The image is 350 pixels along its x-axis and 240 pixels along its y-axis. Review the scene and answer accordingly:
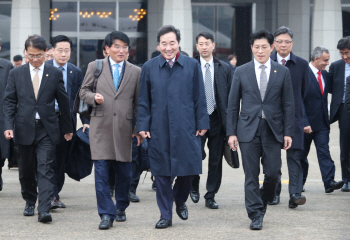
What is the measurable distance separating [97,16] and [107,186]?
1940 cm

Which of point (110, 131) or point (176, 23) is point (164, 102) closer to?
point (110, 131)

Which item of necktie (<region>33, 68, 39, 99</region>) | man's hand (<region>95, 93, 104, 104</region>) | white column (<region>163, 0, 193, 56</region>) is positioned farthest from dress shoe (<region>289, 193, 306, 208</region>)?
white column (<region>163, 0, 193, 56</region>)

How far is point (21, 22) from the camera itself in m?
22.1

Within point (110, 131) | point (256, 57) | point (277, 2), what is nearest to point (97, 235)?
point (110, 131)

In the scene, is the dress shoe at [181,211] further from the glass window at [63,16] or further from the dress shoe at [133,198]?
the glass window at [63,16]

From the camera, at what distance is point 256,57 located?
253 inches

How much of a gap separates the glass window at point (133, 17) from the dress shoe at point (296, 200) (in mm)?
18902

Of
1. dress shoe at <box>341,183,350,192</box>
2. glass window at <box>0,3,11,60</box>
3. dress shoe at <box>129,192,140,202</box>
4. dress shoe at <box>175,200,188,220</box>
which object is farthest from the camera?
glass window at <box>0,3,11,60</box>

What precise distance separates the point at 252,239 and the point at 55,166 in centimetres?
292

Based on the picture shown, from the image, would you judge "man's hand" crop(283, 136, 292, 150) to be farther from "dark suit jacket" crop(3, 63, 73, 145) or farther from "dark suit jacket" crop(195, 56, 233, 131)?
"dark suit jacket" crop(3, 63, 73, 145)

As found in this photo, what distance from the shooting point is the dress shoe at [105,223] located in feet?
19.9

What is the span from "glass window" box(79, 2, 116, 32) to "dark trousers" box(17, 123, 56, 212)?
18528 millimetres

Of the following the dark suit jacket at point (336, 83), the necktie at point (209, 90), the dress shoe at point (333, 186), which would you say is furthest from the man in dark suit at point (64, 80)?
the dark suit jacket at point (336, 83)

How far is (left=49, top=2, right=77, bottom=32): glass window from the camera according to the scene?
24.8 metres
